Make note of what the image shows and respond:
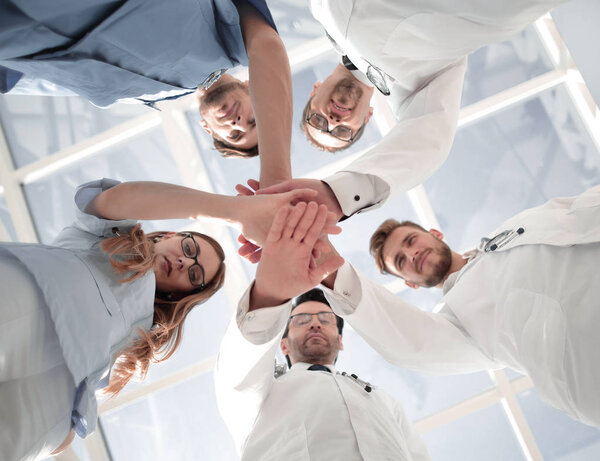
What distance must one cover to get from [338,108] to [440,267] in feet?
3.61

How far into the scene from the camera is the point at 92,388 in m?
1.29

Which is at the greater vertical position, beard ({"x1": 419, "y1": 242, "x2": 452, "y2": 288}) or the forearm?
the forearm

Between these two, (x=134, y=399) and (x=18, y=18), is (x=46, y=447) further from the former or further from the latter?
(x=134, y=399)

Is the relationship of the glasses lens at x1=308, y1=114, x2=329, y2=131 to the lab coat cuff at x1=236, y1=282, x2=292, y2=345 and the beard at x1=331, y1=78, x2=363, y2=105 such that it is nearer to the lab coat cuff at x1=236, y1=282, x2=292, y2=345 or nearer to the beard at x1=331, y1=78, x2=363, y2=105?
the beard at x1=331, y1=78, x2=363, y2=105

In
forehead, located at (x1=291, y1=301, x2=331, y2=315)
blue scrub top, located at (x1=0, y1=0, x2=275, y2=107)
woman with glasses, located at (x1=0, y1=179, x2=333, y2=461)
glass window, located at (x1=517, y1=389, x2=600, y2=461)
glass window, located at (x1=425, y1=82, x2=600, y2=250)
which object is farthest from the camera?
glass window, located at (x1=425, y1=82, x2=600, y2=250)

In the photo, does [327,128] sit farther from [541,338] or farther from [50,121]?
[50,121]

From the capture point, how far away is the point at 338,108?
2523mm

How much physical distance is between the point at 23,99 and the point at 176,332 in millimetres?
3073

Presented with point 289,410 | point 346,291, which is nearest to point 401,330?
point 346,291

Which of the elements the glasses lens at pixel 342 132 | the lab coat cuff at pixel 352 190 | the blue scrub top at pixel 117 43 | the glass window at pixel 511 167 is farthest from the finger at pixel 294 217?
the glass window at pixel 511 167

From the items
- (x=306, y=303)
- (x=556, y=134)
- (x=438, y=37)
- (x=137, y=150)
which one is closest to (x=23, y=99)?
(x=137, y=150)

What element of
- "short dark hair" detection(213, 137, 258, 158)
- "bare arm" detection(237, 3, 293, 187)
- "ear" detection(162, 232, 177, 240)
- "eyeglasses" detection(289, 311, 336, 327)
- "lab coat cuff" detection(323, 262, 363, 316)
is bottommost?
"eyeglasses" detection(289, 311, 336, 327)

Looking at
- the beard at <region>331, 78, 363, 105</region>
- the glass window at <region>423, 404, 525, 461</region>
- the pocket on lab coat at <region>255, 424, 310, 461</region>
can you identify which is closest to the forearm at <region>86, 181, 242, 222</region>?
the pocket on lab coat at <region>255, 424, 310, 461</region>

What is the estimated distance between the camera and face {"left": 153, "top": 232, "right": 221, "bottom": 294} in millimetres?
1810
